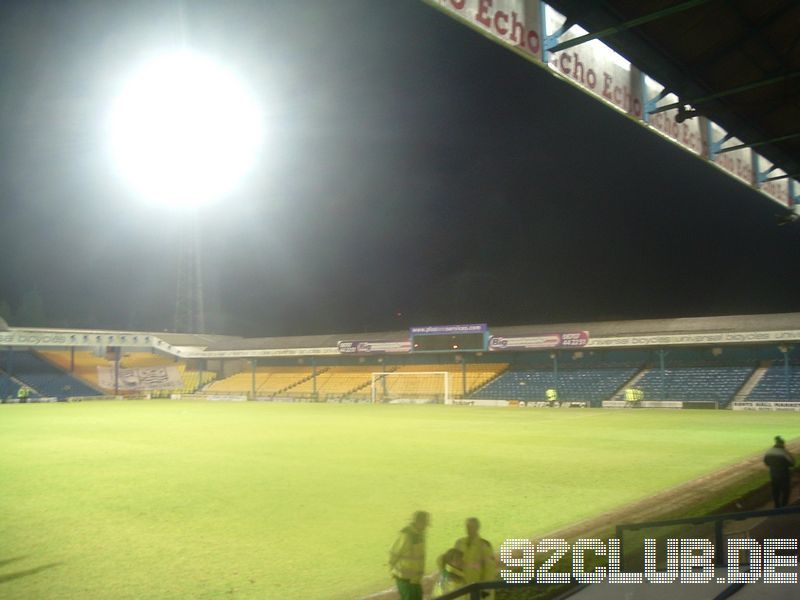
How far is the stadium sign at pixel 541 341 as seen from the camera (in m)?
43.8

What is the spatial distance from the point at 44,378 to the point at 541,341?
44.6 metres

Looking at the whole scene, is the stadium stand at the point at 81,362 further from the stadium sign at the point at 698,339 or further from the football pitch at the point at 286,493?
the stadium sign at the point at 698,339

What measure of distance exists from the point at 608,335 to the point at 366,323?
3300 centimetres

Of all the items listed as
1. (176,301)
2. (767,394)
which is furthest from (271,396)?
(767,394)

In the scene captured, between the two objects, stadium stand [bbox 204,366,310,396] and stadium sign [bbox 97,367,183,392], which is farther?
stadium sign [bbox 97,367,183,392]

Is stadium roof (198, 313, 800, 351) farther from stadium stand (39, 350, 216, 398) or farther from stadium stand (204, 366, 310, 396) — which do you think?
stadium stand (39, 350, 216, 398)

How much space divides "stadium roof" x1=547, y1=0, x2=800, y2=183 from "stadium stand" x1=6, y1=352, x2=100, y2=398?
6001 centimetres

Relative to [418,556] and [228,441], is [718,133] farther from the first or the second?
[228,441]

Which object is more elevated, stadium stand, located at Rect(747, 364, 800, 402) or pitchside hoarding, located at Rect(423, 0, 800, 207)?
pitchside hoarding, located at Rect(423, 0, 800, 207)

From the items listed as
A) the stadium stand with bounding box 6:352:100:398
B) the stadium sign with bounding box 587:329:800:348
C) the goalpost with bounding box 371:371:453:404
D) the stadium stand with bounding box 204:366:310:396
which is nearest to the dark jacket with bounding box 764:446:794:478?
the stadium sign with bounding box 587:329:800:348

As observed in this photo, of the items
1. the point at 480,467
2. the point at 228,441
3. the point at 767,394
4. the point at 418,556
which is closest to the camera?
the point at 418,556

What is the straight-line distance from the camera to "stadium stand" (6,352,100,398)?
2191 inches

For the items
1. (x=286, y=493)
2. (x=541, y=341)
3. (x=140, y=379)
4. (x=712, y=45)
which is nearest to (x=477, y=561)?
(x=712, y=45)

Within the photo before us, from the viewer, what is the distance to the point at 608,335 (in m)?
43.1
